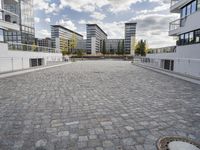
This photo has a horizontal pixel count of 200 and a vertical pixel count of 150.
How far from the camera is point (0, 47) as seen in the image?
14.8 m

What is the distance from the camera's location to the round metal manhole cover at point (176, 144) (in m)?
2.91

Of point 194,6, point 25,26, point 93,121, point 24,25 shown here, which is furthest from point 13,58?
point 25,26

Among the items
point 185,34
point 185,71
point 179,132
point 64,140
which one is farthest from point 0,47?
point 185,34

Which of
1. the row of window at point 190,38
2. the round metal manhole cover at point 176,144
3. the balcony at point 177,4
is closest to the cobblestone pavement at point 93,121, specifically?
the round metal manhole cover at point 176,144

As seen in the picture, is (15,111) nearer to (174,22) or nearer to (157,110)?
(157,110)

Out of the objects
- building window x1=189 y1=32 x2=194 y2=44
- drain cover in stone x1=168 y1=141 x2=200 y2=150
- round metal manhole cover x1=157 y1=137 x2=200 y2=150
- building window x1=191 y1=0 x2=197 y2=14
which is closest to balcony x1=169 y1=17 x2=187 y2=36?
building window x1=191 y1=0 x2=197 y2=14

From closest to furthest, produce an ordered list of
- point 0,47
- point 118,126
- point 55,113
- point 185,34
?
point 118,126, point 55,113, point 0,47, point 185,34

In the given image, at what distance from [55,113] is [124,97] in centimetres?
305

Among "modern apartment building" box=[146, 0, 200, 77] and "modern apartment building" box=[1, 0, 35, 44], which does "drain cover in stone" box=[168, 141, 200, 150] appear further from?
"modern apartment building" box=[1, 0, 35, 44]

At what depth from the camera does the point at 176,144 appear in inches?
119

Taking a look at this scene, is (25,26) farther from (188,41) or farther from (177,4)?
(188,41)

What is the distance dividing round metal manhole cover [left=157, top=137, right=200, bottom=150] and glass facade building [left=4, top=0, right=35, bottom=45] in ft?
142

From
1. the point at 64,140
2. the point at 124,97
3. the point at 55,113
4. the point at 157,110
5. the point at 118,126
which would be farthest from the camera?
the point at 124,97

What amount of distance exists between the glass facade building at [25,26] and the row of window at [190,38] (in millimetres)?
37605
